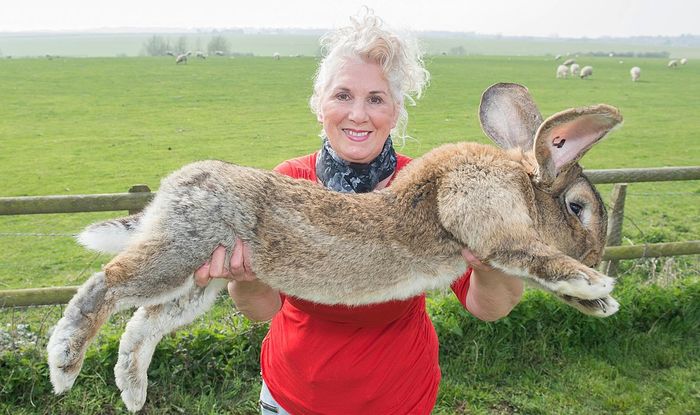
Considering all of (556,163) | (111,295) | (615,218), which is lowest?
(615,218)

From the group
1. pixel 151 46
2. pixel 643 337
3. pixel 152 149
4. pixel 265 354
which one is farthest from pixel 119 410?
pixel 151 46

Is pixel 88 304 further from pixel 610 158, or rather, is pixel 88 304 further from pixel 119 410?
pixel 610 158

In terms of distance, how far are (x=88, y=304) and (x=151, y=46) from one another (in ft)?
331

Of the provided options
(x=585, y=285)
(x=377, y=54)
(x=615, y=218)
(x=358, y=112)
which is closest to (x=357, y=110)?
(x=358, y=112)

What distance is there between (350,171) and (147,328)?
1205mm

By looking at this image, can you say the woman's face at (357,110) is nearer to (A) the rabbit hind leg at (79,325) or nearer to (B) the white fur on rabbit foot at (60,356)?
(A) the rabbit hind leg at (79,325)

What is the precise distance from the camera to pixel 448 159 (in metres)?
2.78

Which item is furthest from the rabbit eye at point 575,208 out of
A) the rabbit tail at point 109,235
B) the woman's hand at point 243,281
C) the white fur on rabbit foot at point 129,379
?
the white fur on rabbit foot at point 129,379

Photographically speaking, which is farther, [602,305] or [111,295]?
[602,305]

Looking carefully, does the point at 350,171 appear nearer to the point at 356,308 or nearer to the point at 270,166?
the point at 356,308

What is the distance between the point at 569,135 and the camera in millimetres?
2576

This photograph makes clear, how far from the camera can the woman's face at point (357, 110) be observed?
2.94 metres

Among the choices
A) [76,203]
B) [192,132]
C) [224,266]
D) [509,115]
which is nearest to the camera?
[224,266]

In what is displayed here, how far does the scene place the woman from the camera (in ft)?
8.77
